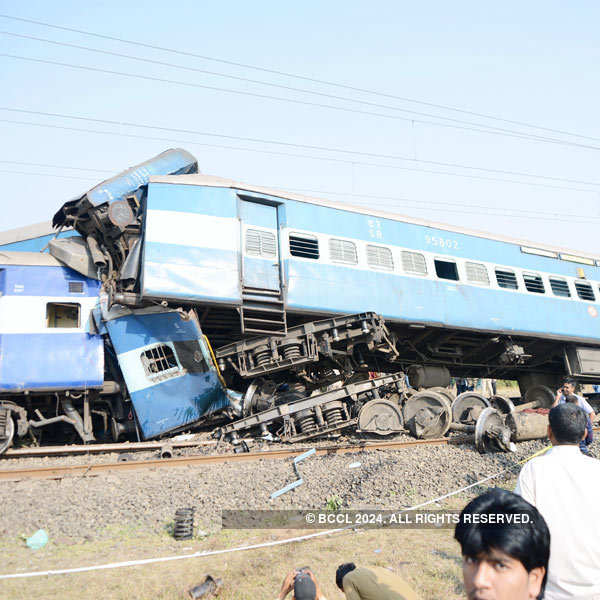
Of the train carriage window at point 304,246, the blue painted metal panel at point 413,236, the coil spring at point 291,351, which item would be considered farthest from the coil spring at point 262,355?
the blue painted metal panel at point 413,236

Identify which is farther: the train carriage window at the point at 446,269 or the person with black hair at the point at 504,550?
the train carriage window at the point at 446,269

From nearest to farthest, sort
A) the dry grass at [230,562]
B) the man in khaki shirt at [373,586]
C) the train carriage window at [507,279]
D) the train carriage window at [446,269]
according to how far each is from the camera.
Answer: the man in khaki shirt at [373,586] → the dry grass at [230,562] → the train carriage window at [446,269] → the train carriage window at [507,279]

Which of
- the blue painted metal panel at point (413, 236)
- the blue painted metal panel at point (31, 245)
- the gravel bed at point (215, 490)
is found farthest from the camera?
the blue painted metal panel at point (31, 245)

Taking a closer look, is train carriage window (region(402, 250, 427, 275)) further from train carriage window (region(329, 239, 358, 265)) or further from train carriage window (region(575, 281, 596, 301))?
train carriage window (region(575, 281, 596, 301))

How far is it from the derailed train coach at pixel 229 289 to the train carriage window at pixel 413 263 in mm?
31

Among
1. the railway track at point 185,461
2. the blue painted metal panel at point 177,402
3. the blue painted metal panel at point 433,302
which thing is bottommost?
the railway track at point 185,461

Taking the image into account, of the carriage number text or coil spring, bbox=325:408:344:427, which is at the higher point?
the carriage number text

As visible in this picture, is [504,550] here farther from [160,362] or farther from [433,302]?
[433,302]

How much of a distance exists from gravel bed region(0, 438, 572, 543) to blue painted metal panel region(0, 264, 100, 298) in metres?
3.76

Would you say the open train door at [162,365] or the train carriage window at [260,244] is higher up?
the train carriage window at [260,244]

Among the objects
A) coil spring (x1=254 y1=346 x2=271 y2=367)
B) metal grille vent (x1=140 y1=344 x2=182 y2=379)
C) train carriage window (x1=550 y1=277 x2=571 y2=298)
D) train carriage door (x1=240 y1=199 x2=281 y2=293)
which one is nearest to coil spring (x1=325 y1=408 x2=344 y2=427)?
coil spring (x1=254 y1=346 x2=271 y2=367)

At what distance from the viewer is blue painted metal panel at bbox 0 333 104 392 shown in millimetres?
8977

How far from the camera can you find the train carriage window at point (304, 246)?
403 inches

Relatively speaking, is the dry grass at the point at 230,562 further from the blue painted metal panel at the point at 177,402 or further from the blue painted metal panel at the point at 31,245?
the blue painted metal panel at the point at 31,245
